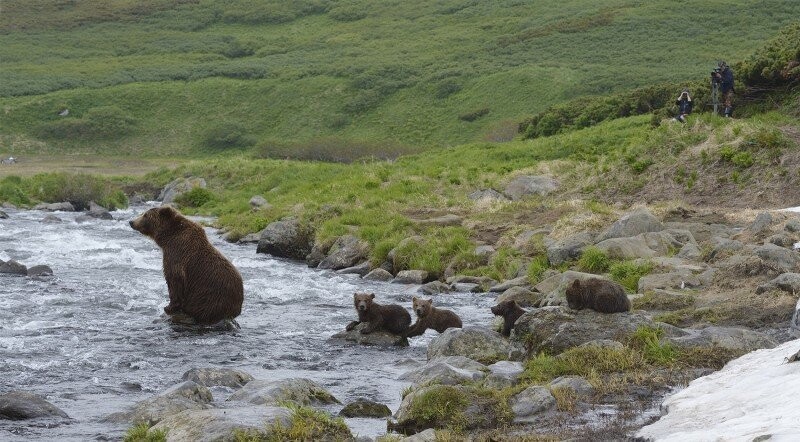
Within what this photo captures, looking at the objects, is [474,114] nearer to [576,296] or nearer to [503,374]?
[576,296]

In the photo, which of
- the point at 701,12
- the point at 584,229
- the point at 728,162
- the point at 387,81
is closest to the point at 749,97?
the point at 728,162

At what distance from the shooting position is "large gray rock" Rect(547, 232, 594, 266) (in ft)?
71.4

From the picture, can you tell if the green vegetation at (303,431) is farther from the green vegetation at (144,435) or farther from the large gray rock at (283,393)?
the large gray rock at (283,393)

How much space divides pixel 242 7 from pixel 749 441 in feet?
467

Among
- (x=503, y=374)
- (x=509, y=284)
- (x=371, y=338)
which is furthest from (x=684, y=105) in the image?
(x=503, y=374)

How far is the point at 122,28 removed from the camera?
13800 cm

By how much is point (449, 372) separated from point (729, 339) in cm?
337

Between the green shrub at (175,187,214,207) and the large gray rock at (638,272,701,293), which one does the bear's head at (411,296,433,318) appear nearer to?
the large gray rock at (638,272,701,293)

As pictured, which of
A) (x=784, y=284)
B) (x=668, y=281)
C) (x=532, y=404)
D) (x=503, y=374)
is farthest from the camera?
(x=668, y=281)

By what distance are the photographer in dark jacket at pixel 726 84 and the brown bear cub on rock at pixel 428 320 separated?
18.5 meters

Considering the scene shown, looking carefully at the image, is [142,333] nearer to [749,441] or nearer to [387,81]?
[749,441]

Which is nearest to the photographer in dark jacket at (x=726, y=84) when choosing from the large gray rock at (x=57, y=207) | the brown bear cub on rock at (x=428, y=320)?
the brown bear cub on rock at (x=428, y=320)

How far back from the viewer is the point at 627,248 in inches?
813

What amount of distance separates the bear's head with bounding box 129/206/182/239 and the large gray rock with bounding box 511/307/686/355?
6006 mm
